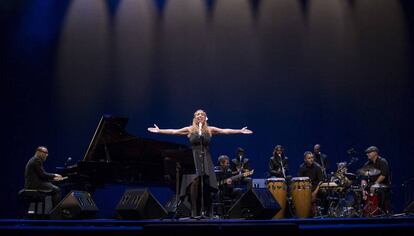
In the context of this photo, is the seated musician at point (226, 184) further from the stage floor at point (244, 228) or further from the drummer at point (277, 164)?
the stage floor at point (244, 228)

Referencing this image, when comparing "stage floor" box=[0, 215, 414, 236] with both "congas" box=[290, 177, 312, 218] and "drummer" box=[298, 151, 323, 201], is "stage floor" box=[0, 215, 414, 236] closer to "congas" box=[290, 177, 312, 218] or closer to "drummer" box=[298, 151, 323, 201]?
"congas" box=[290, 177, 312, 218]

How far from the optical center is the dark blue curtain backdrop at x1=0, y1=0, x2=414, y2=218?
515 inches

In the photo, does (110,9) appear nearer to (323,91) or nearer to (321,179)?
(323,91)

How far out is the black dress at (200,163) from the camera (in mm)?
7992

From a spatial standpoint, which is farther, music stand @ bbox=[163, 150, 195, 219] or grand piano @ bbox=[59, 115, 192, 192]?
grand piano @ bbox=[59, 115, 192, 192]

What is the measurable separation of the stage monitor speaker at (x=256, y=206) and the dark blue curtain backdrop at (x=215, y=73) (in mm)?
5125

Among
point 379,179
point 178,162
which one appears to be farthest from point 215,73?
point 178,162

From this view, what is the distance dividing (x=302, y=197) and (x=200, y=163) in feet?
9.63

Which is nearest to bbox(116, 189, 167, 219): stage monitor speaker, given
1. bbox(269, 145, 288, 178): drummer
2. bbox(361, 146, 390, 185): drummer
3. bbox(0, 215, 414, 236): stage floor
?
bbox(0, 215, 414, 236): stage floor

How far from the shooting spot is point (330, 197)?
423 inches

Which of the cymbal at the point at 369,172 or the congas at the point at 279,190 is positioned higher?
the cymbal at the point at 369,172

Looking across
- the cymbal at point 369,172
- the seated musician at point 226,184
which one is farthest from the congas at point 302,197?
the seated musician at point 226,184

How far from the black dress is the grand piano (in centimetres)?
104

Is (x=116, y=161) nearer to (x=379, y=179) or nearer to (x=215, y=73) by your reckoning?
(x=215, y=73)
